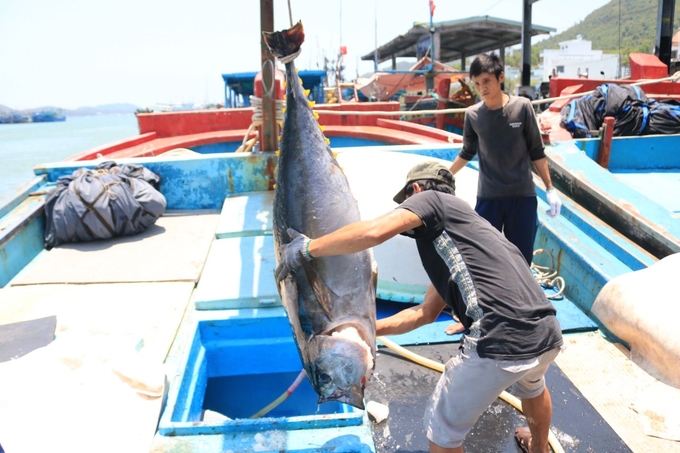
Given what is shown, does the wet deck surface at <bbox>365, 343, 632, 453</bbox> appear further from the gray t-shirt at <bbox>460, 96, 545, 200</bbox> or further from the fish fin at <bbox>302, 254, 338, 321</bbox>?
the gray t-shirt at <bbox>460, 96, 545, 200</bbox>

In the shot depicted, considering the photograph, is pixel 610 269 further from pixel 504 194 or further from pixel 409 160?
pixel 409 160

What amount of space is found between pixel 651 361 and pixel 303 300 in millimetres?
2024

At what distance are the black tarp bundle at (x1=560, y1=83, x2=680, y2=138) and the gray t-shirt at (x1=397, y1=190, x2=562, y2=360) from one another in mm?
5162

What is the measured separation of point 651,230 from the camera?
334cm

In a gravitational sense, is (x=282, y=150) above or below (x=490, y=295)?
above

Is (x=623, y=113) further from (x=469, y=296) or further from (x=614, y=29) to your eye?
(x=614, y=29)

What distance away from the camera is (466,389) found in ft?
5.63

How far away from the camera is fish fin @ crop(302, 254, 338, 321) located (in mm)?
1650

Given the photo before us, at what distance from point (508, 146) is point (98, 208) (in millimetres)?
3274

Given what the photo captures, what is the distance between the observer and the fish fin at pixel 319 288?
1650 millimetres

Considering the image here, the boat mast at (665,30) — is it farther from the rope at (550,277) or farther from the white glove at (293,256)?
the white glove at (293,256)

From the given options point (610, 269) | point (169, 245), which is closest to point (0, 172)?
point (169, 245)

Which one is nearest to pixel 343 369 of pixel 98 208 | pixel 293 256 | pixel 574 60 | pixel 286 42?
pixel 293 256

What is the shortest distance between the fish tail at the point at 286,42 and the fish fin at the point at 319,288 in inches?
36.8
